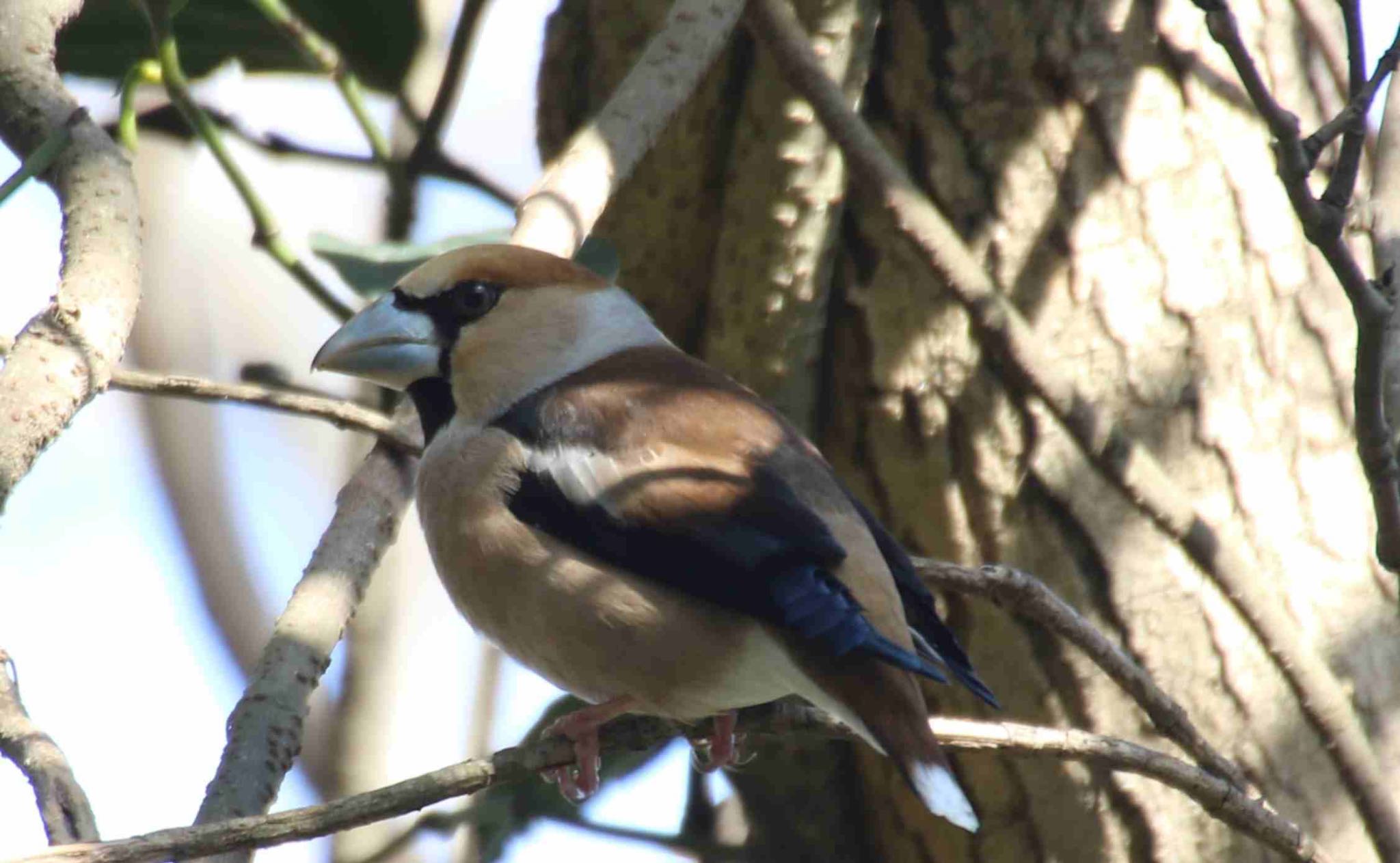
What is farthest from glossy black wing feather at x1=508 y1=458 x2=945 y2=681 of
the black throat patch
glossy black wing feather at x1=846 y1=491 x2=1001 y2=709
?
the black throat patch

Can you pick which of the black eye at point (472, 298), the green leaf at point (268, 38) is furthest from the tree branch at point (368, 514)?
the green leaf at point (268, 38)

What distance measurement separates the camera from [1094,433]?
3004 mm

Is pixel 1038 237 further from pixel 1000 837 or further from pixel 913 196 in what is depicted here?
pixel 1000 837

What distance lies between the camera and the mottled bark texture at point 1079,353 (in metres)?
3.38

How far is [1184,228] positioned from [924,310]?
580 mm

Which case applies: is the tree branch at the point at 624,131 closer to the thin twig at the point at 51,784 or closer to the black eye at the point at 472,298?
the black eye at the point at 472,298

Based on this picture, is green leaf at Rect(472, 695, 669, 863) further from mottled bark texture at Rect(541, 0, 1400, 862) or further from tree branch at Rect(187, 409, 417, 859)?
tree branch at Rect(187, 409, 417, 859)

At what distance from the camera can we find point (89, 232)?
2.22 m

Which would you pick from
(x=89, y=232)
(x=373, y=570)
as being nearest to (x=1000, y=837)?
(x=373, y=570)

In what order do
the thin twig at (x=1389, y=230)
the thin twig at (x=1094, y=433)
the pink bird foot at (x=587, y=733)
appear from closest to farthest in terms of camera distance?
the pink bird foot at (x=587, y=733) < the thin twig at (x=1389, y=230) < the thin twig at (x=1094, y=433)

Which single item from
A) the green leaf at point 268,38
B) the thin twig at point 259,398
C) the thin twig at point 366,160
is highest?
the green leaf at point 268,38

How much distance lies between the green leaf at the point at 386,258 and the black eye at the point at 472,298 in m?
0.22

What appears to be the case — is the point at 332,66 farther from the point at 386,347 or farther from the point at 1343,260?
the point at 1343,260

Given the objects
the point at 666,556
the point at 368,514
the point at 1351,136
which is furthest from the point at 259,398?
the point at 1351,136
